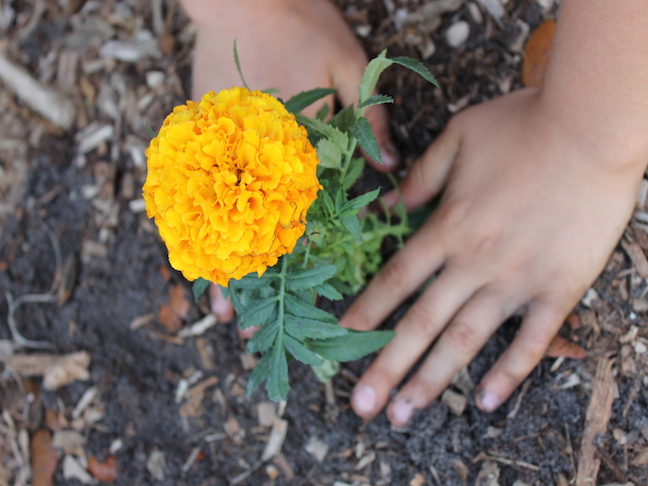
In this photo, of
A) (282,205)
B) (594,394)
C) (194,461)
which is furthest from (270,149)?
(194,461)

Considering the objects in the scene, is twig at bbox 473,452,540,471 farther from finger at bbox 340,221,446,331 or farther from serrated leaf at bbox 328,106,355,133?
serrated leaf at bbox 328,106,355,133

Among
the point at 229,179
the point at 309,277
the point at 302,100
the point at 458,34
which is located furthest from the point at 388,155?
the point at 229,179

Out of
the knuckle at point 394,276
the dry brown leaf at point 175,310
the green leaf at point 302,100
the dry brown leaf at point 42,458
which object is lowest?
the dry brown leaf at point 42,458

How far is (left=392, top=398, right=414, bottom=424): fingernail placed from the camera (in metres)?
2.01

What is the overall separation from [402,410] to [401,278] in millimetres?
466

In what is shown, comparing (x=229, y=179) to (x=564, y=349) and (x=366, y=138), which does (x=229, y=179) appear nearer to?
(x=366, y=138)

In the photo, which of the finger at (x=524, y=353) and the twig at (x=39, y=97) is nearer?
the finger at (x=524, y=353)

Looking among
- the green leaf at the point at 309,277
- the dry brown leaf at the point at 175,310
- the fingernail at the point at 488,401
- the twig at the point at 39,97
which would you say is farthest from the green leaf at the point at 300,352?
the twig at the point at 39,97

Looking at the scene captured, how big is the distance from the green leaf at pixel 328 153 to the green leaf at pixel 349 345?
1.63ft

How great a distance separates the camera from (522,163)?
202 cm

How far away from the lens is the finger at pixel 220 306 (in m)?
2.30

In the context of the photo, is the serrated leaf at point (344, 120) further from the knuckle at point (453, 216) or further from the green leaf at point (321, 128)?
the knuckle at point (453, 216)

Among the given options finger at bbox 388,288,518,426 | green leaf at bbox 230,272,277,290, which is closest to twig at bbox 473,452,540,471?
finger at bbox 388,288,518,426

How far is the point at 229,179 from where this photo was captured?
43.6 inches
